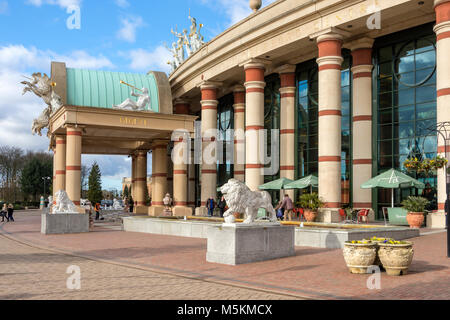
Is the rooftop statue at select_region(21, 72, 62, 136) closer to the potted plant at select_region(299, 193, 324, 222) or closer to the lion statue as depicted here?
the potted plant at select_region(299, 193, 324, 222)

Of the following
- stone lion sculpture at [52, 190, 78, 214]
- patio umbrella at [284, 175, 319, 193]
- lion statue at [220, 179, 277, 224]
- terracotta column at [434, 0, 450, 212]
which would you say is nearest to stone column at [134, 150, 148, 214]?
patio umbrella at [284, 175, 319, 193]

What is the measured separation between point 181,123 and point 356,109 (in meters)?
13.7

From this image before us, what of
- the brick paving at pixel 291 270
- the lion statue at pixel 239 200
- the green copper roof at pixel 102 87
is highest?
the green copper roof at pixel 102 87

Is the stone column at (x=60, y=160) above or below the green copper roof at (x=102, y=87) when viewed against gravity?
below

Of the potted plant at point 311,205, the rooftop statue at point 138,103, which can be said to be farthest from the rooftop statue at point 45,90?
the potted plant at point 311,205

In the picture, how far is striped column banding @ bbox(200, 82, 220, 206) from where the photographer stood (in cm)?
3794

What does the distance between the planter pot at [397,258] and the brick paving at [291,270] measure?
0.24 meters

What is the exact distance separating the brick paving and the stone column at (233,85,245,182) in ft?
71.6

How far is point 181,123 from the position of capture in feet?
118

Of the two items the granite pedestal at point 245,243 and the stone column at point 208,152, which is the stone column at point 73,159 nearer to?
the stone column at point 208,152

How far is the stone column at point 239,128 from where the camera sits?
39812 mm

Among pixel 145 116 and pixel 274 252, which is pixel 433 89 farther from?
pixel 145 116

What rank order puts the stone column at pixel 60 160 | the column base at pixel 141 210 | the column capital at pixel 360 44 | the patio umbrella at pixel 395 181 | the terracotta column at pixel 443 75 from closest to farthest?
the terracotta column at pixel 443 75, the patio umbrella at pixel 395 181, the column capital at pixel 360 44, the stone column at pixel 60 160, the column base at pixel 141 210
